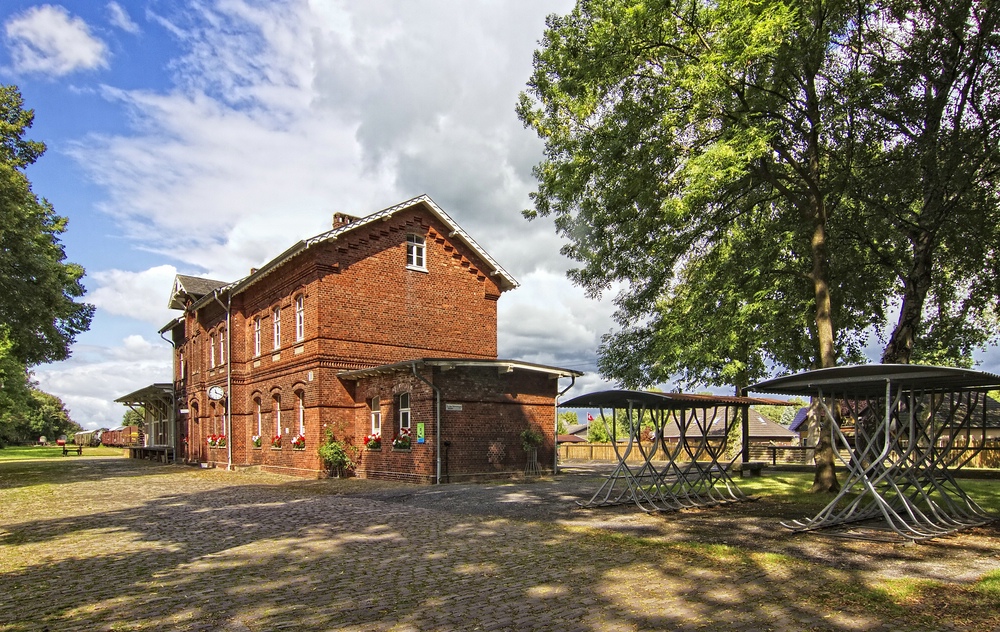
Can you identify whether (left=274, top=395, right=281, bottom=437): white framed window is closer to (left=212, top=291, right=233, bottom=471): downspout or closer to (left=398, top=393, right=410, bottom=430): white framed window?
(left=212, top=291, right=233, bottom=471): downspout

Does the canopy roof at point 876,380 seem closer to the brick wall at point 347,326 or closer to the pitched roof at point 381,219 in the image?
the brick wall at point 347,326

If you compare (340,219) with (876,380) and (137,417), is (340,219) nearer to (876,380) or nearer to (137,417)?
(876,380)

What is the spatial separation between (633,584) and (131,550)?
654 centimetres

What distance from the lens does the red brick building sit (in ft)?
62.5

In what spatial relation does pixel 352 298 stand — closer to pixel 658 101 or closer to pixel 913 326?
pixel 658 101

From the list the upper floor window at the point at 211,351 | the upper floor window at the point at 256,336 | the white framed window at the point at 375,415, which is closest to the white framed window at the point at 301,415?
the white framed window at the point at 375,415

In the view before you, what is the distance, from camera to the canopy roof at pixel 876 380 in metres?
8.20

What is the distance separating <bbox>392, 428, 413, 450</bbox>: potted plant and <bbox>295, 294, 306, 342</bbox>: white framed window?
521cm

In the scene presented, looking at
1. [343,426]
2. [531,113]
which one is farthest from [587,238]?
[343,426]

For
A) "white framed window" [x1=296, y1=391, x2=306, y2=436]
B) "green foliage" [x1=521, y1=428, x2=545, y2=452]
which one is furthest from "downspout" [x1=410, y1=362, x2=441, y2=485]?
"white framed window" [x1=296, y1=391, x2=306, y2=436]

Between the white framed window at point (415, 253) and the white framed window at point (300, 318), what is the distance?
12.2 feet

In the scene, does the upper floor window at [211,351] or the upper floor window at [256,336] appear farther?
the upper floor window at [211,351]

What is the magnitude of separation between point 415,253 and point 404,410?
613 centimetres

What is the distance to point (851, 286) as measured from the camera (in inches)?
619
